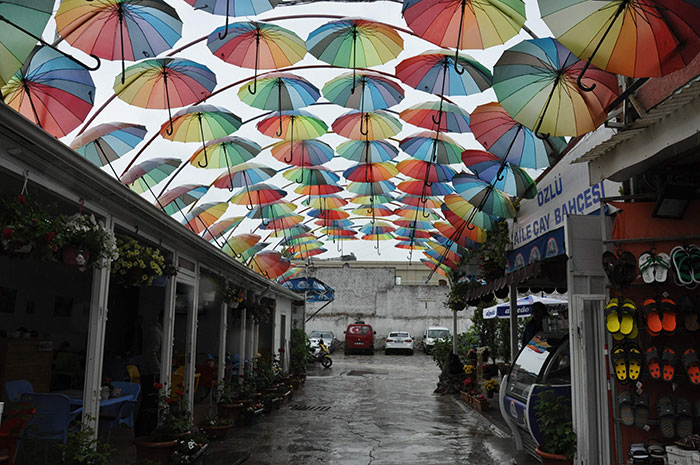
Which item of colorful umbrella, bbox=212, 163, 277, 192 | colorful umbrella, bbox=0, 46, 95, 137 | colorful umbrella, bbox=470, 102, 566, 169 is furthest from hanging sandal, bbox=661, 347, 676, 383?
colorful umbrella, bbox=212, 163, 277, 192

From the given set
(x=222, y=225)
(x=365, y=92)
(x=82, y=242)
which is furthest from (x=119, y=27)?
(x=222, y=225)

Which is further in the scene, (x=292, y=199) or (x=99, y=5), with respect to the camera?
(x=292, y=199)

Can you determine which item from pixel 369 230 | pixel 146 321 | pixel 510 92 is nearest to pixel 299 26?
pixel 510 92

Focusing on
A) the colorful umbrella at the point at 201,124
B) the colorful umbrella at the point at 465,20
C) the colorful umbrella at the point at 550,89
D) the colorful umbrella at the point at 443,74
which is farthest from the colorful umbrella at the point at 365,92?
the colorful umbrella at the point at 550,89

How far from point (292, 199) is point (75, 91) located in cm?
1028

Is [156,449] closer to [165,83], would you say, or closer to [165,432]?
[165,432]

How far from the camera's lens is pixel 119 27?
6.72 metres

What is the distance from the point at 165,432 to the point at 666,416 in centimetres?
579

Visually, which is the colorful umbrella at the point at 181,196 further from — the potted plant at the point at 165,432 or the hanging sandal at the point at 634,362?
the hanging sandal at the point at 634,362

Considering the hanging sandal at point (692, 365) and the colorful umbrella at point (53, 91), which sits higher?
the colorful umbrella at point (53, 91)

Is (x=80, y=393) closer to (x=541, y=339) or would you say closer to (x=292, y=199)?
(x=541, y=339)

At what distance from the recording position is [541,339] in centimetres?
820

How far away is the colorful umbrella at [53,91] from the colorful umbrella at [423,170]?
274 inches

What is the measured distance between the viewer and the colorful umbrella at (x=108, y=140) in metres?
9.45
